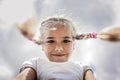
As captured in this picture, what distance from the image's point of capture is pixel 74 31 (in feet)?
13.9

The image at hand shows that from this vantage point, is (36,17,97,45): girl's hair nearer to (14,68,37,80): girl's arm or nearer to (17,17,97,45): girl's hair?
(17,17,97,45): girl's hair

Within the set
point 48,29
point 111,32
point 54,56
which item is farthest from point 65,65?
point 111,32

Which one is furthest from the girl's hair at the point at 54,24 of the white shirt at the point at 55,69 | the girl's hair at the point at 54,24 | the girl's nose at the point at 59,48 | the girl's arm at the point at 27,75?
the girl's arm at the point at 27,75

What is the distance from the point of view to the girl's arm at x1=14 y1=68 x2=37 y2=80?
11.7 feet

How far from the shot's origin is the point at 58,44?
3916 millimetres

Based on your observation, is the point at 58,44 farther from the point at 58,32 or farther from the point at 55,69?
the point at 55,69

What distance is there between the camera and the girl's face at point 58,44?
3.92 m

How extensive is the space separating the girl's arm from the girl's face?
0.32 meters

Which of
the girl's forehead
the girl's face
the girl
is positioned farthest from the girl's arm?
the girl's forehead

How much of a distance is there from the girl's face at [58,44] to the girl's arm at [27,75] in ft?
1.05

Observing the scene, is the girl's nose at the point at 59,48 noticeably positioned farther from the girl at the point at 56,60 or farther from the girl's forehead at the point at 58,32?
the girl's forehead at the point at 58,32

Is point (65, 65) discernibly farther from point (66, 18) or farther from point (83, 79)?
point (66, 18)

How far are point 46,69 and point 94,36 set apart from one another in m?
1.03

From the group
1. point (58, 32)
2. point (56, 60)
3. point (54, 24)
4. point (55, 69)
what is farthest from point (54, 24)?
point (55, 69)
